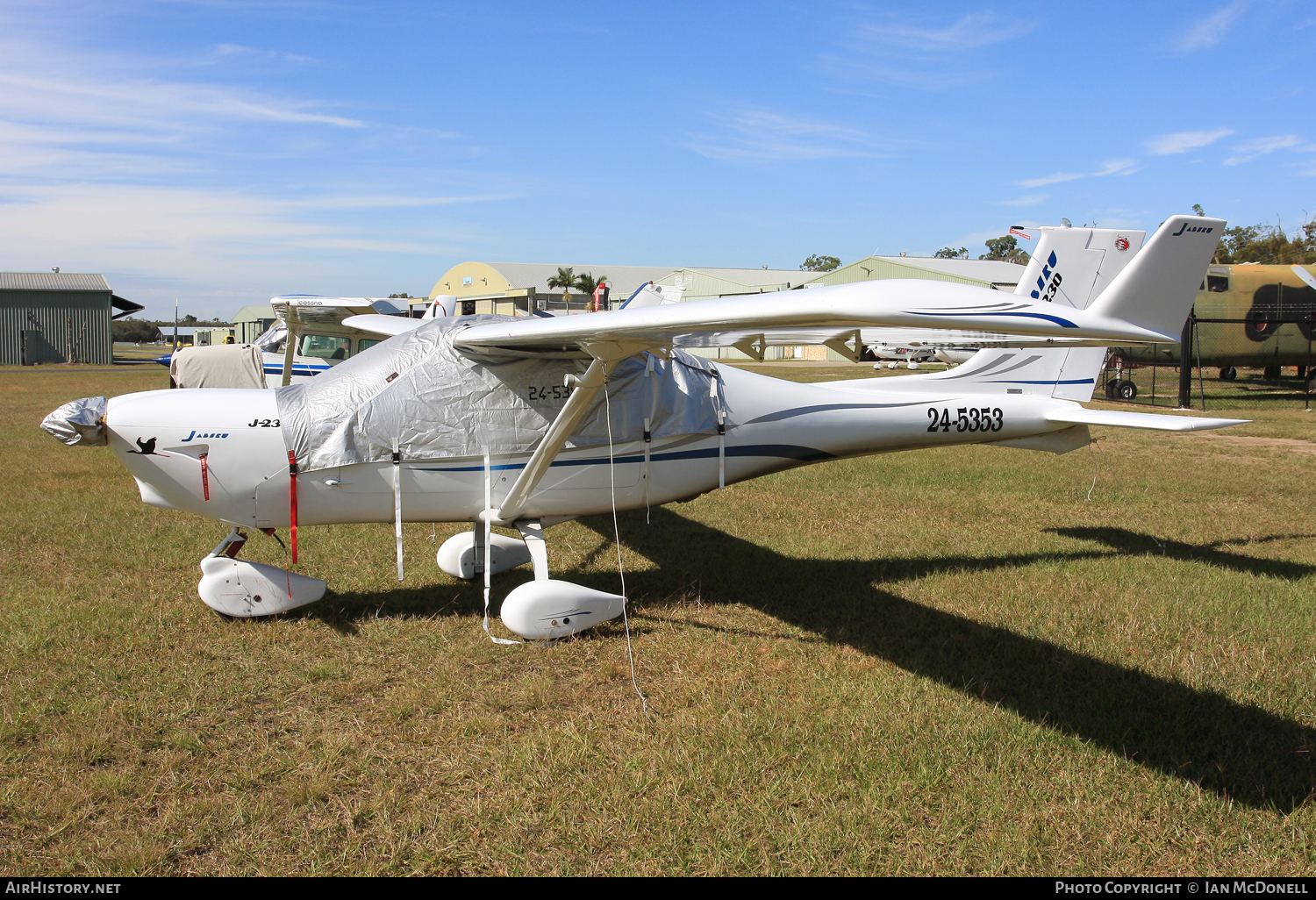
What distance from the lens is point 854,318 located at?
2984 mm

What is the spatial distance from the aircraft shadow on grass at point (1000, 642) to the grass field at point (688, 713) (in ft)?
0.09

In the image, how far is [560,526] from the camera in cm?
873

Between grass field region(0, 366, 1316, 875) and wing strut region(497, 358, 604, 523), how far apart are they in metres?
0.90

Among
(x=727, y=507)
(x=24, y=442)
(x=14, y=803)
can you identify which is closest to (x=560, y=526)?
(x=727, y=507)

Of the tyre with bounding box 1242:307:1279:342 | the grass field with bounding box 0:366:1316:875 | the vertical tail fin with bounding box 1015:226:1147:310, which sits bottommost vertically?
the grass field with bounding box 0:366:1316:875

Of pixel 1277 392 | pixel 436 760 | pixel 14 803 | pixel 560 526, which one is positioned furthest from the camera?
pixel 1277 392

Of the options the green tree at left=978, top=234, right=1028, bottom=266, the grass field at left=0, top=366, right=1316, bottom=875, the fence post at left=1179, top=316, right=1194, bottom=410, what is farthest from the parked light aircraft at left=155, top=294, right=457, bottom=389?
the green tree at left=978, top=234, right=1028, bottom=266

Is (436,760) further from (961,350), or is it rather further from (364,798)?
(961,350)

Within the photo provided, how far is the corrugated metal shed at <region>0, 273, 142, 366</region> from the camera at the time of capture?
167 feet

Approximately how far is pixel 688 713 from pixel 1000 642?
2.30 metres

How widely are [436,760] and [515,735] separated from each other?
0.42 meters

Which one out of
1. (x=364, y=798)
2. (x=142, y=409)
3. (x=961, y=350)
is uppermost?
(x=961, y=350)

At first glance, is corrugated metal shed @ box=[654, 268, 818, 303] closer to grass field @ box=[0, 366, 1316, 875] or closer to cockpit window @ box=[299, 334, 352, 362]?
cockpit window @ box=[299, 334, 352, 362]

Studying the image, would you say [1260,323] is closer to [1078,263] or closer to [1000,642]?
[1078,263]
